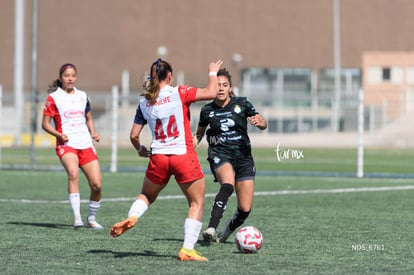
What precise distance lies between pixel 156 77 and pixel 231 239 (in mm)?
2808

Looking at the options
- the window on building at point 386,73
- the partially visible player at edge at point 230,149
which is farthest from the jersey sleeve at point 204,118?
the window on building at point 386,73

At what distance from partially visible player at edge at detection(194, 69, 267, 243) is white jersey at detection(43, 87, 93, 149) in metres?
2.31

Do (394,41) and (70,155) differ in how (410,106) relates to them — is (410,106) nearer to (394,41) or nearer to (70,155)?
(70,155)

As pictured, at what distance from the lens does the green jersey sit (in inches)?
426

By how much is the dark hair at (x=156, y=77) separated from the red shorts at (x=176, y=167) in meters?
0.60

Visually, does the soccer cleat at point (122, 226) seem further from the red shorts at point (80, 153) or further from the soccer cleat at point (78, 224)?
the red shorts at point (80, 153)

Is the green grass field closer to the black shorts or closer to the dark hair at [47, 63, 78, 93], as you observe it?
the black shorts

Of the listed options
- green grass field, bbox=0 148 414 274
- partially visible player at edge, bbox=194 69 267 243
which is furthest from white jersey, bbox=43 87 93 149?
partially visible player at edge, bbox=194 69 267 243

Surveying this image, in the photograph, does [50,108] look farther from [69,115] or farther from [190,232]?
[190,232]

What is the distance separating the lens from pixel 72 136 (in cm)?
1258

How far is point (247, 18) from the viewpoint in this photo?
66.8m

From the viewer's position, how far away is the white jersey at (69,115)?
12578 millimetres

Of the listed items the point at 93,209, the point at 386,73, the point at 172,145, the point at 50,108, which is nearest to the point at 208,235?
the point at 172,145

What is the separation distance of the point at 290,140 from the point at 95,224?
99.8 ft
